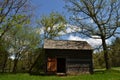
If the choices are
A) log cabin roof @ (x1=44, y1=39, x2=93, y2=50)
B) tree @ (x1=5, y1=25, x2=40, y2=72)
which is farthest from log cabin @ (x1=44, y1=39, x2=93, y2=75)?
tree @ (x1=5, y1=25, x2=40, y2=72)

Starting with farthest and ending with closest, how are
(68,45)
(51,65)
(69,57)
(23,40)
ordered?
(23,40) → (68,45) → (69,57) → (51,65)

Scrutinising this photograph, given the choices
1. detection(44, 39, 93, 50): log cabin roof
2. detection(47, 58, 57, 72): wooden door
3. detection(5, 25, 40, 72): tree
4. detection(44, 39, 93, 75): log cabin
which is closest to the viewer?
detection(47, 58, 57, 72): wooden door

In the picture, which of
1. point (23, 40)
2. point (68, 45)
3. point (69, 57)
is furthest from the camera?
point (23, 40)

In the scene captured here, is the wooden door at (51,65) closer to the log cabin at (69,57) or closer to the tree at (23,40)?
the log cabin at (69,57)

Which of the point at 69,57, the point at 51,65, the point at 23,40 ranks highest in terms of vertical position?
the point at 23,40

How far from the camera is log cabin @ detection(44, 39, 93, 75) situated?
1250 inches

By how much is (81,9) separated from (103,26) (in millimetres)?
4470

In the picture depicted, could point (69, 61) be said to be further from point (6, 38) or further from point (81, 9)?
point (6, 38)

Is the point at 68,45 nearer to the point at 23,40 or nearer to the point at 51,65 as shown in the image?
the point at 51,65

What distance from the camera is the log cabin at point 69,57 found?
31750mm

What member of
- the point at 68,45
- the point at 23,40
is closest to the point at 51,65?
the point at 68,45

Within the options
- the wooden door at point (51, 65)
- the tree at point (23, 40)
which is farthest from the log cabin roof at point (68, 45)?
the tree at point (23, 40)

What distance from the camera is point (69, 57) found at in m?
32.2

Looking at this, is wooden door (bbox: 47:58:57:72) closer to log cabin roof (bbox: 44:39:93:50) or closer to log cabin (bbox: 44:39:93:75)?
log cabin (bbox: 44:39:93:75)
